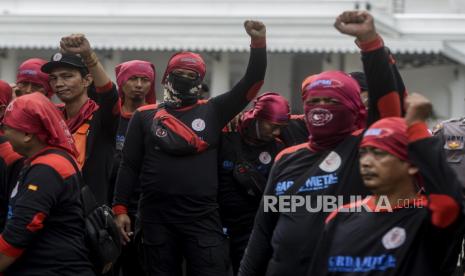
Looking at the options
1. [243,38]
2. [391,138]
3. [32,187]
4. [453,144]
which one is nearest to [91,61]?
[32,187]

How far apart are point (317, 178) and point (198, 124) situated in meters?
2.06

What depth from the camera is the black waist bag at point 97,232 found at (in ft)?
18.5

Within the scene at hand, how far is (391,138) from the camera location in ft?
14.5

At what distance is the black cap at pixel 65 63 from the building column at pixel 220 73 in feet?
38.6

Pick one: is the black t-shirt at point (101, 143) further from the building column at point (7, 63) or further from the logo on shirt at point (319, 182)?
the building column at point (7, 63)

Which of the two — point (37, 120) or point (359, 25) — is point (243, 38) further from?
point (359, 25)

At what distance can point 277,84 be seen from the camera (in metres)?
19.2

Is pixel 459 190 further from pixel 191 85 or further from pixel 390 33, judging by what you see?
pixel 390 33

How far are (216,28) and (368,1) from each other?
3.13 meters

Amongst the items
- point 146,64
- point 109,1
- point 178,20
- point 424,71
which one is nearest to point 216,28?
point 178,20

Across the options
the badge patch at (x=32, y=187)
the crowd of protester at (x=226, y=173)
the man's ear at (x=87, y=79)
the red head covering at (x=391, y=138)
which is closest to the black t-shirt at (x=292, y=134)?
the crowd of protester at (x=226, y=173)

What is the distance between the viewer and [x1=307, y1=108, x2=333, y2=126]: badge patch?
497 cm

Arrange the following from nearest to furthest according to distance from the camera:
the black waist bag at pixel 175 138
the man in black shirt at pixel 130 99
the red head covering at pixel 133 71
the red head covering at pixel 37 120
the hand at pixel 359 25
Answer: the hand at pixel 359 25 → the red head covering at pixel 37 120 → the black waist bag at pixel 175 138 → the man in black shirt at pixel 130 99 → the red head covering at pixel 133 71

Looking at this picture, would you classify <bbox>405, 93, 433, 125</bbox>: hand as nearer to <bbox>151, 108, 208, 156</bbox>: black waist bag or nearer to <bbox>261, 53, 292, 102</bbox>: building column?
<bbox>151, 108, 208, 156</bbox>: black waist bag
